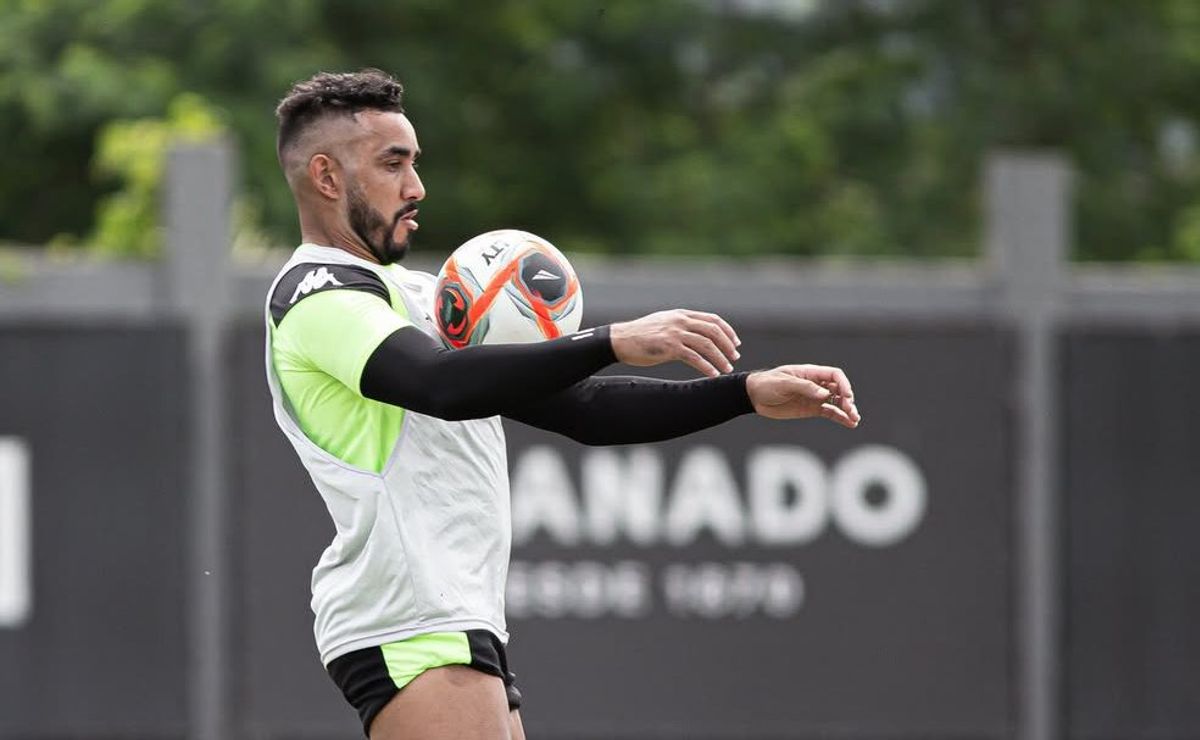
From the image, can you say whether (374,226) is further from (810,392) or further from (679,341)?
(810,392)

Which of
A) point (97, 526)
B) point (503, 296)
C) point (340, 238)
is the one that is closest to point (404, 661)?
point (503, 296)

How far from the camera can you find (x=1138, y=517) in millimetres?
9922

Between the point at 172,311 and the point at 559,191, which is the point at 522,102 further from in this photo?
the point at 172,311

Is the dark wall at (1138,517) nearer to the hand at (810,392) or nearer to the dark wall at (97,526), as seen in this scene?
the dark wall at (97,526)

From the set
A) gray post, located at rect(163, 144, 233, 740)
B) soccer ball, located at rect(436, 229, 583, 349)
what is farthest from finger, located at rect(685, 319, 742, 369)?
gray post, located at rect(163, 144, 233, 740)

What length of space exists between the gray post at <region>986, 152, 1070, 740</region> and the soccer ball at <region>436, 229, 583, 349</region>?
6020 mm

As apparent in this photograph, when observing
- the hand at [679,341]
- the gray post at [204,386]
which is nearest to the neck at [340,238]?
the hand at [679,341]

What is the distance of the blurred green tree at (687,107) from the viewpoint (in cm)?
1727

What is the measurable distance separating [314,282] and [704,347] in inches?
33.8

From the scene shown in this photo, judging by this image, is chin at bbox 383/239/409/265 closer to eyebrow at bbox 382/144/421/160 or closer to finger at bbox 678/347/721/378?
eyebrow at bbox 382/144/421/160

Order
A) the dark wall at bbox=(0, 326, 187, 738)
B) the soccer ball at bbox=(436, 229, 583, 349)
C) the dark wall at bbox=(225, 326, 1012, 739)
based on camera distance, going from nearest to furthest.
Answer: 1. the soccer ball at bbox=(436, 229, 583, 349)
2. the dark wall at bbox=(0, 326, 187, 738)
3. the dark wall at bbox=(225, 326, 1012, 739)

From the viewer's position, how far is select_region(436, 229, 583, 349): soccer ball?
13.8ft

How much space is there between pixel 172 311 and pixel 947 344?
12.1ft

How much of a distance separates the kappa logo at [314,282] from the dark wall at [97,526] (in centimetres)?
576
